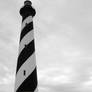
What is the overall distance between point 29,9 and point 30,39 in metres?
1.92

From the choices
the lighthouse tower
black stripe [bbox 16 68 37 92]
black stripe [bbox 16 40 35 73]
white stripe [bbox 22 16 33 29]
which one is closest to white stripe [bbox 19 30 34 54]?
the lighthouse tower

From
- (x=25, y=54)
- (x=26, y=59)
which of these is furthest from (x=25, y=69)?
(x=25, y=54)

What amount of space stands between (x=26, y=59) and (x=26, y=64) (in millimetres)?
278

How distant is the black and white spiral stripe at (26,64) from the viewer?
9.06 m

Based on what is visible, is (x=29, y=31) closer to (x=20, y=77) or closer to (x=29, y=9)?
(x=29, y=9)

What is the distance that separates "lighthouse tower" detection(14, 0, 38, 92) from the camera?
29.8 feet

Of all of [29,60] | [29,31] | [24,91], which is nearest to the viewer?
[24,91]

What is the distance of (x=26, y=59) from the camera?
31.2 ft

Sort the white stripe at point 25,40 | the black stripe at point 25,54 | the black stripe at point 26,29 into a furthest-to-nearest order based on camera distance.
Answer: the black stripe at point 26,29
the white stripe at point 25,40
the black stripe at point 25,54

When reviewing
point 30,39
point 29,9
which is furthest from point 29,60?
point 29,9

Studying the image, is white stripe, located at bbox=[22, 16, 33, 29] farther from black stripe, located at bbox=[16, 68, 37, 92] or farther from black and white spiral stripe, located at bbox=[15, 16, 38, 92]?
black stripe, located at bbox=[16, 68, 37, 92]

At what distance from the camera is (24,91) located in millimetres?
8891

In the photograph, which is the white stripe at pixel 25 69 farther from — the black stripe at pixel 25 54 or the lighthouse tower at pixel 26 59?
the black stripe at pixel 25 54

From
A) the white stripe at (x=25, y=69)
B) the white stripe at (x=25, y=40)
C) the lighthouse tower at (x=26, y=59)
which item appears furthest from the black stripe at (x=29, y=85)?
the white stripe at (x=25, y=40)
